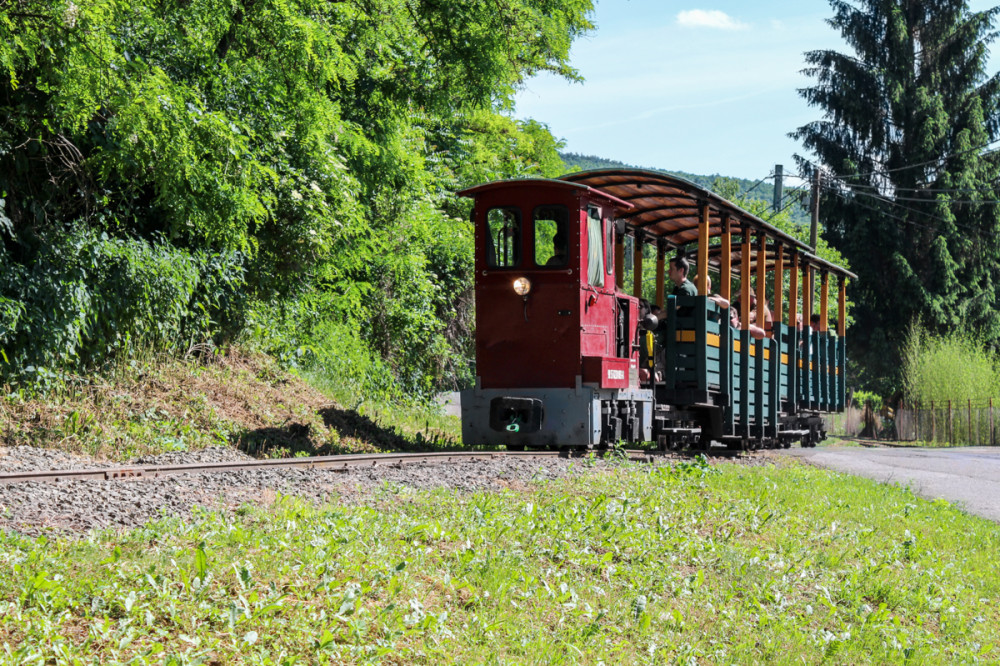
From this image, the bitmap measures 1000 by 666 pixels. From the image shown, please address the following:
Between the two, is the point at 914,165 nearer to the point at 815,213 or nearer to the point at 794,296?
the point at 815,213

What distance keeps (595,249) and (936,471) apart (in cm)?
680

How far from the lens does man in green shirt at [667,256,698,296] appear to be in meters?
13.6

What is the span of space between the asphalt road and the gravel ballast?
14.4 feet

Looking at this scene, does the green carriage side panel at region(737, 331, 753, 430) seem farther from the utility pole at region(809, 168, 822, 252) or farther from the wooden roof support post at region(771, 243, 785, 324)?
the utility pole at region(809, 168, 822, 252)

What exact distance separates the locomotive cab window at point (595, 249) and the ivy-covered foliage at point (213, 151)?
371 cm

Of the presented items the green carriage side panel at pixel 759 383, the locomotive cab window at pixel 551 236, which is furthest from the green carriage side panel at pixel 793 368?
the locomotive cab window at pixel 551 236

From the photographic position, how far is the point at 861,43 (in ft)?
145

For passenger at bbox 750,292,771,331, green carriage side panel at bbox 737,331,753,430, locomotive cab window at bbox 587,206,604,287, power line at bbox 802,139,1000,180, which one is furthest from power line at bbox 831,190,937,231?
locomotive cab window at bbox 587,206,604,287

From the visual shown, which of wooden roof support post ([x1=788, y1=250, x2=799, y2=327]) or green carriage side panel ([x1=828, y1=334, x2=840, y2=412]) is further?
green carriage side panel ([x1=828, y1=334, x2=840, y2=412])

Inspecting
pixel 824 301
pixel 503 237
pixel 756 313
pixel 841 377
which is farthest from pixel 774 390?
pixel 841 377

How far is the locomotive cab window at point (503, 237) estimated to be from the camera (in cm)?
1278

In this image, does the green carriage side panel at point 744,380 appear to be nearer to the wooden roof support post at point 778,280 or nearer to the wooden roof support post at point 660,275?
the wooden roof support post at point 660,275

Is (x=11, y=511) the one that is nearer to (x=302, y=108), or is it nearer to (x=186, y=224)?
(x=186, y=224)

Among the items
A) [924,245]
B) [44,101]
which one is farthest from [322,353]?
[924,245]
